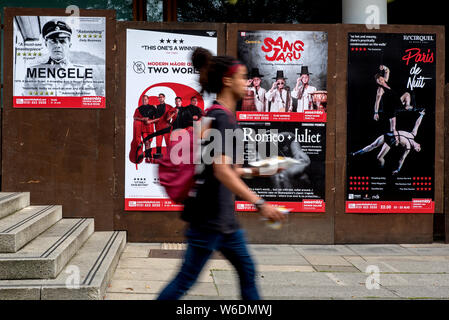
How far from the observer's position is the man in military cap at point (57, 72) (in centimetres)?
752

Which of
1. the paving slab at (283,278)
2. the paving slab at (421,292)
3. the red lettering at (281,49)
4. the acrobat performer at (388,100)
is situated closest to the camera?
the paving slab at (421,292)

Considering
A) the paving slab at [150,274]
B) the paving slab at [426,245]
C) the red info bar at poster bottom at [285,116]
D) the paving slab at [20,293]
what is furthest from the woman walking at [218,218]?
the paving slab at [426,245]

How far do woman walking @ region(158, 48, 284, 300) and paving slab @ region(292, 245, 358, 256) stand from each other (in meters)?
3.89

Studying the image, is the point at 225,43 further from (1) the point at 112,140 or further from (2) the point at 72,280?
(2) the point at 72,280

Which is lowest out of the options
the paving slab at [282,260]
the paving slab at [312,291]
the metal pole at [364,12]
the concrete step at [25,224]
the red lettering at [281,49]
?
the paving slab at [312,291]

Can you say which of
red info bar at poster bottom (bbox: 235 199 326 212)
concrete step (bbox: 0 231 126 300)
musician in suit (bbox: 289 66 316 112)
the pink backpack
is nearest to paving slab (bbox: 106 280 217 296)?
concrete step (bbox: 0 231 126 300)

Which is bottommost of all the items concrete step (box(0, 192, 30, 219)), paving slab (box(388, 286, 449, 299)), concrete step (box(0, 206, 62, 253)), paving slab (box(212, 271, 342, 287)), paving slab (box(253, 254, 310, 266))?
paving slab (box(388, 286, 449, 299))

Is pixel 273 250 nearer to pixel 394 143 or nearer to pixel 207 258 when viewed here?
pixel 394 143

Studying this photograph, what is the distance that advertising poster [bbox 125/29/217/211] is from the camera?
767 centimetres

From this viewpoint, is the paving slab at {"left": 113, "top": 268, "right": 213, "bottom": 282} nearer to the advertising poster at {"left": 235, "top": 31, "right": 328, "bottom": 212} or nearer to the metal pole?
the advertising poster at {"left": 235, "top": 31, "right": 328, "bottom": 212}

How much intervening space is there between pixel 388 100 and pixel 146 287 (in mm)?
4606

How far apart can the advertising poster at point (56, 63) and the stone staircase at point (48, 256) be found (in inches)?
60.2

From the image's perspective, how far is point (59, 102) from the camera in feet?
24.7

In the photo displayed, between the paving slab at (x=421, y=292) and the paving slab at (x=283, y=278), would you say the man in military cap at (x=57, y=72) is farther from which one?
the paving slab at (x=421, y=292)
